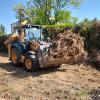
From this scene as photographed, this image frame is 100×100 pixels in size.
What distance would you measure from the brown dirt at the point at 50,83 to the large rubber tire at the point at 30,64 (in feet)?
0.84

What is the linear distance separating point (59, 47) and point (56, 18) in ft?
94.6

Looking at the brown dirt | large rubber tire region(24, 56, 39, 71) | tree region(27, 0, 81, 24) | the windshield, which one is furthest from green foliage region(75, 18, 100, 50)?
tree region(27, 0, 81, 24)

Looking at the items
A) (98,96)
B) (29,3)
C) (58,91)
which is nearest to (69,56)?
(58,91)

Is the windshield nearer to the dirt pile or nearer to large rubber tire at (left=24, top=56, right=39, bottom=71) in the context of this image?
large rubber tire at (left=24, top=56, right=39, bottom=71)

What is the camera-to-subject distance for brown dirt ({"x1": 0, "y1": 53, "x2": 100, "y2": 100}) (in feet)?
29.9

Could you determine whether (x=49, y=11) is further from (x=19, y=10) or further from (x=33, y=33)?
(x=33, y=33)

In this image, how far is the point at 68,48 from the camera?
42.4 ft

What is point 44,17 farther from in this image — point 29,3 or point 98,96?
point 98,96

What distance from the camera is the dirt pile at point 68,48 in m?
12.7

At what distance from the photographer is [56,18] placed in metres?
41.2

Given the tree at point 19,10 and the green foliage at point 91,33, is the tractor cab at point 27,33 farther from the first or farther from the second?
the tree at point 19,10

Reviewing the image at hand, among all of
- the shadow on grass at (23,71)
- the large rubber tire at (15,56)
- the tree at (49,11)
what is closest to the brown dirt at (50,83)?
the shadow on grass at (23,71)

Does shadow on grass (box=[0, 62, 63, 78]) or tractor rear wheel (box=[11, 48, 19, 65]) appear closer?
shadow on grass (box=[0, 62, 63, 78])

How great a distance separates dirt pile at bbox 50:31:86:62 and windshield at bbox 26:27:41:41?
89.0 inches
